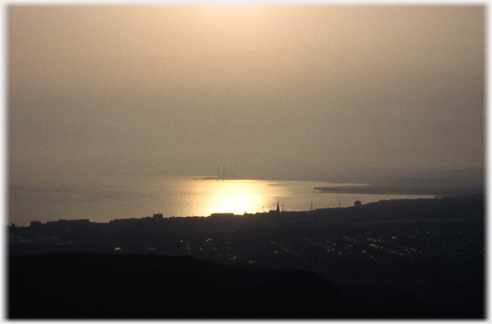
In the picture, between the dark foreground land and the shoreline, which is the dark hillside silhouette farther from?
the shoreline

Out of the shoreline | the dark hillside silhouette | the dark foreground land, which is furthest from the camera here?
the shoreline

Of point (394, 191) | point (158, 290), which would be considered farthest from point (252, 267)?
point (394, 191)

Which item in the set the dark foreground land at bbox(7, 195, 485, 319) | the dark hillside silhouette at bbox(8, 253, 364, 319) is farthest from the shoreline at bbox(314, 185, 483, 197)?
the dark hillside silhouette at bbox(8, 253, 364, 319)

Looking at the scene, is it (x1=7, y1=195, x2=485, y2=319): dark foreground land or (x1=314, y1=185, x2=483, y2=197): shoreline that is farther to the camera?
(x1=314, y1=185, x2=483, y2=197): shoreline

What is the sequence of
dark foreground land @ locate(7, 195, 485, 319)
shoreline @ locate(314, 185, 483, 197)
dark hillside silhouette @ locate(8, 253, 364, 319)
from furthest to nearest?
shoreline @ locate(314, 185, 483, 197) → dark foreground land @ locate(7, 195, 485, 319) → dark hillside silhouette @ locate(8, 253, 364, 319)

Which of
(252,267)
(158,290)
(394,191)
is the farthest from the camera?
(394,191)

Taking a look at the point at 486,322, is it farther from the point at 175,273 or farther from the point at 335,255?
the point at 335,255

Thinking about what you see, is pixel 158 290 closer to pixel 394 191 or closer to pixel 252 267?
pixel 252 267

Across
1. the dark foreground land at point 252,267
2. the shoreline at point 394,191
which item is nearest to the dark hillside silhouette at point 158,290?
the dark foreground land at point 252,267
